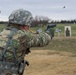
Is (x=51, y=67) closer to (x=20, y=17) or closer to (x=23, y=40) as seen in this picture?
(x=23, y=40)

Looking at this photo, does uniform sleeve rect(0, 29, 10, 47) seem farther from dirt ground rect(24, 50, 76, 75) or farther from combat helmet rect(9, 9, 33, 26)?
dirt ground rect(24, 50, 76, 75)

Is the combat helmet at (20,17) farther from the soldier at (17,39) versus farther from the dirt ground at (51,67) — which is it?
the dirt ground at (51,67)

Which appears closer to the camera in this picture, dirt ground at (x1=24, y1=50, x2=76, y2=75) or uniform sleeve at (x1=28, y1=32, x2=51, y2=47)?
uniform sleeve at (x1=28, y1=32, x2=51, y2=47)

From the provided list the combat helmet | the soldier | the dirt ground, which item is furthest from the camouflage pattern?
the dirt ground

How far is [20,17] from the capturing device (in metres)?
5.21

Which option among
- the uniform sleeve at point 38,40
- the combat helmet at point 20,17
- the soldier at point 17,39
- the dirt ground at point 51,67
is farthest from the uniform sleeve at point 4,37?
the dirt ground at point 51,67

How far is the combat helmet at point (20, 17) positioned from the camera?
17.1 feet

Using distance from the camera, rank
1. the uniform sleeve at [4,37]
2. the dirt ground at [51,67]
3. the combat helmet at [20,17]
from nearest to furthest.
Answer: the combat helmet at [20,17]
the uniform sleeve at [4,37]
the dirt ground at [51,67]

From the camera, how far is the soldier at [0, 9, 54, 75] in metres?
5.24

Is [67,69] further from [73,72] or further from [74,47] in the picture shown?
[74,47]

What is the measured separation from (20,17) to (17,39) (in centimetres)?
28

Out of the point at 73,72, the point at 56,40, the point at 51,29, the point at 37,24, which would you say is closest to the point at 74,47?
the point at 56,40

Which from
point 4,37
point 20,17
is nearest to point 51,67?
point 4,37

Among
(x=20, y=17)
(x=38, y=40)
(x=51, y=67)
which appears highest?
(x=20, y=17)
